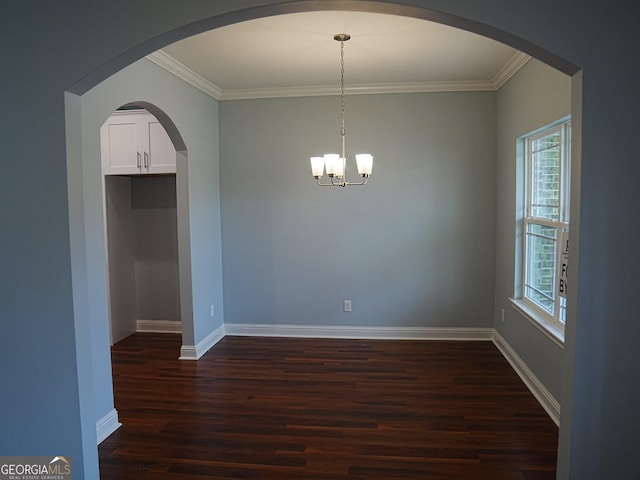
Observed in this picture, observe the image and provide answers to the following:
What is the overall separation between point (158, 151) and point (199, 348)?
202 centimetres

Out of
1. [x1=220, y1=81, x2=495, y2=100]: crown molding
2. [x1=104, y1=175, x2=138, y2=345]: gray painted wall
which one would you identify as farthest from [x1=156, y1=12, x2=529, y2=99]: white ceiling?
[x1=104, y1=175, x2=138, y2=345]: gray painted wall

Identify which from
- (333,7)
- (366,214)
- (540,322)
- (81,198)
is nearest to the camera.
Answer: (333,7)

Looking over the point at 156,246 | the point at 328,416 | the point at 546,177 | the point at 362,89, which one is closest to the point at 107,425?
the point at 328,416

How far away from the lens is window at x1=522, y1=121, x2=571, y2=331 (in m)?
3.28

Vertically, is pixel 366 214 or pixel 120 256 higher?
pixel 366 214

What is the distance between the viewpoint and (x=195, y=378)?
405cm

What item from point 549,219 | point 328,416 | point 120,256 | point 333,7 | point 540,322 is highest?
point 333,7

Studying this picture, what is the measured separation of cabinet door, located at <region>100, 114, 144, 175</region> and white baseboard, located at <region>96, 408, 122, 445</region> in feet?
8.41

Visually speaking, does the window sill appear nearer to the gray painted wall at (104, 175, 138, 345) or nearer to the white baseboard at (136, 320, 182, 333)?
the white baseboard at (136, 320, 182, 333)

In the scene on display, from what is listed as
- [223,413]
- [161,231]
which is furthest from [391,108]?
[223,413]

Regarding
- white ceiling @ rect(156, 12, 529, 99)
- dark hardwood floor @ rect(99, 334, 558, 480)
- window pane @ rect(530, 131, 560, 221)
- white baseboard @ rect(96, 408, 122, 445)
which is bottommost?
dark hardwood floor @ rect(99, 334, 558, 480)

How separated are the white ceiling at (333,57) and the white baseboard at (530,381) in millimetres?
2496

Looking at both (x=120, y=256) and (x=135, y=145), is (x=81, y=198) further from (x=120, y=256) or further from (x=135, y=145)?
(x=120, y=256)

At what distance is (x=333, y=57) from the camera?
3.91 metres
